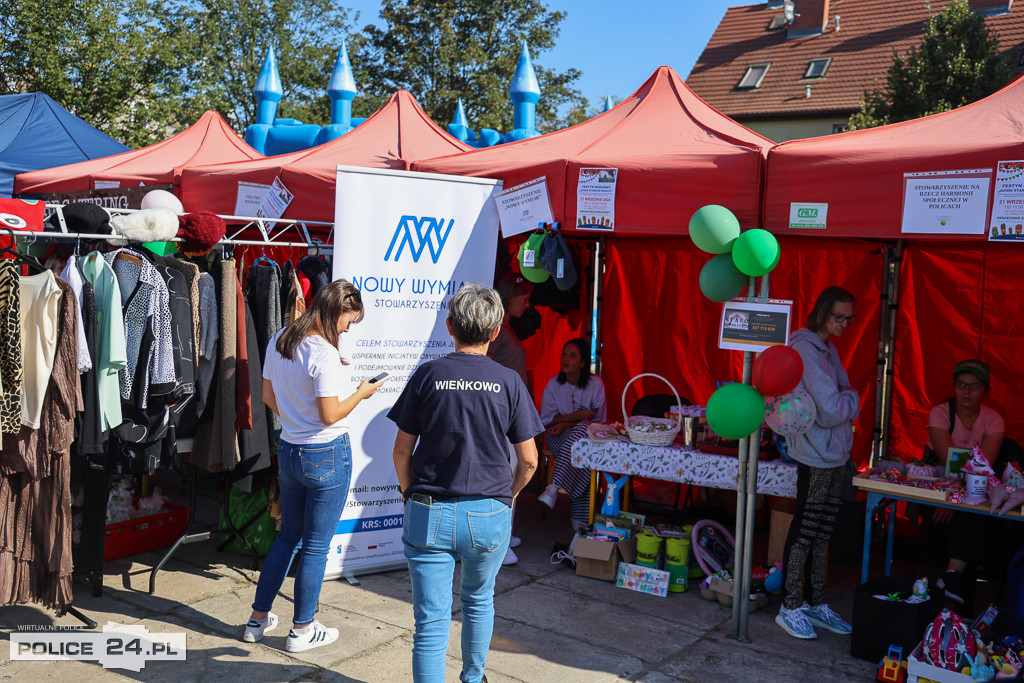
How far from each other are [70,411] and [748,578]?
3.14m

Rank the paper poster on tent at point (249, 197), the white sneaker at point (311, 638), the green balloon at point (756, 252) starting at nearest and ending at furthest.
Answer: the white sneaker at point (311, 638) < the green balloon at point (756, 252) < the paper poster on tent at point (249, 197)

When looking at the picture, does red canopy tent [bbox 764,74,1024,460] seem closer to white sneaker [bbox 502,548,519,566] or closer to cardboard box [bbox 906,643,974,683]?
cardboard box [bbox 906,643,974,683]

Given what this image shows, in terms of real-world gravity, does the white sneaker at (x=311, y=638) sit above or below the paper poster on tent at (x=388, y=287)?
below

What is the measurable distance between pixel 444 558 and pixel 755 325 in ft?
6.15

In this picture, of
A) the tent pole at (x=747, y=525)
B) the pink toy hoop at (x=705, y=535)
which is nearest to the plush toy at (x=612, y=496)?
the pink toy hoop at (x=705, y=535)

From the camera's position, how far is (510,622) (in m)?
4.06

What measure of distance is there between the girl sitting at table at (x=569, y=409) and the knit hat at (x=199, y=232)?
2.62 m

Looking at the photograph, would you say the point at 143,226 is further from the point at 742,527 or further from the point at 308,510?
the point at 742,527

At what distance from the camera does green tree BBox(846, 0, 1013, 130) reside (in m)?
15.4

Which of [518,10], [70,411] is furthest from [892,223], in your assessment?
[518,10]

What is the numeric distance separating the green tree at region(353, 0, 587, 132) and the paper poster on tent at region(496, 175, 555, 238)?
18.2 metres

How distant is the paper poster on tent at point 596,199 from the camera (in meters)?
4.45

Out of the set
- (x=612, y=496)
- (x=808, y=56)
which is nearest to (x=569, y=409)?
(x=612, y=496)

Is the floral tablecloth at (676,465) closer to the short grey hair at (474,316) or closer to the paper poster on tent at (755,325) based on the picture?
the paper poster on tent at (755,325)
